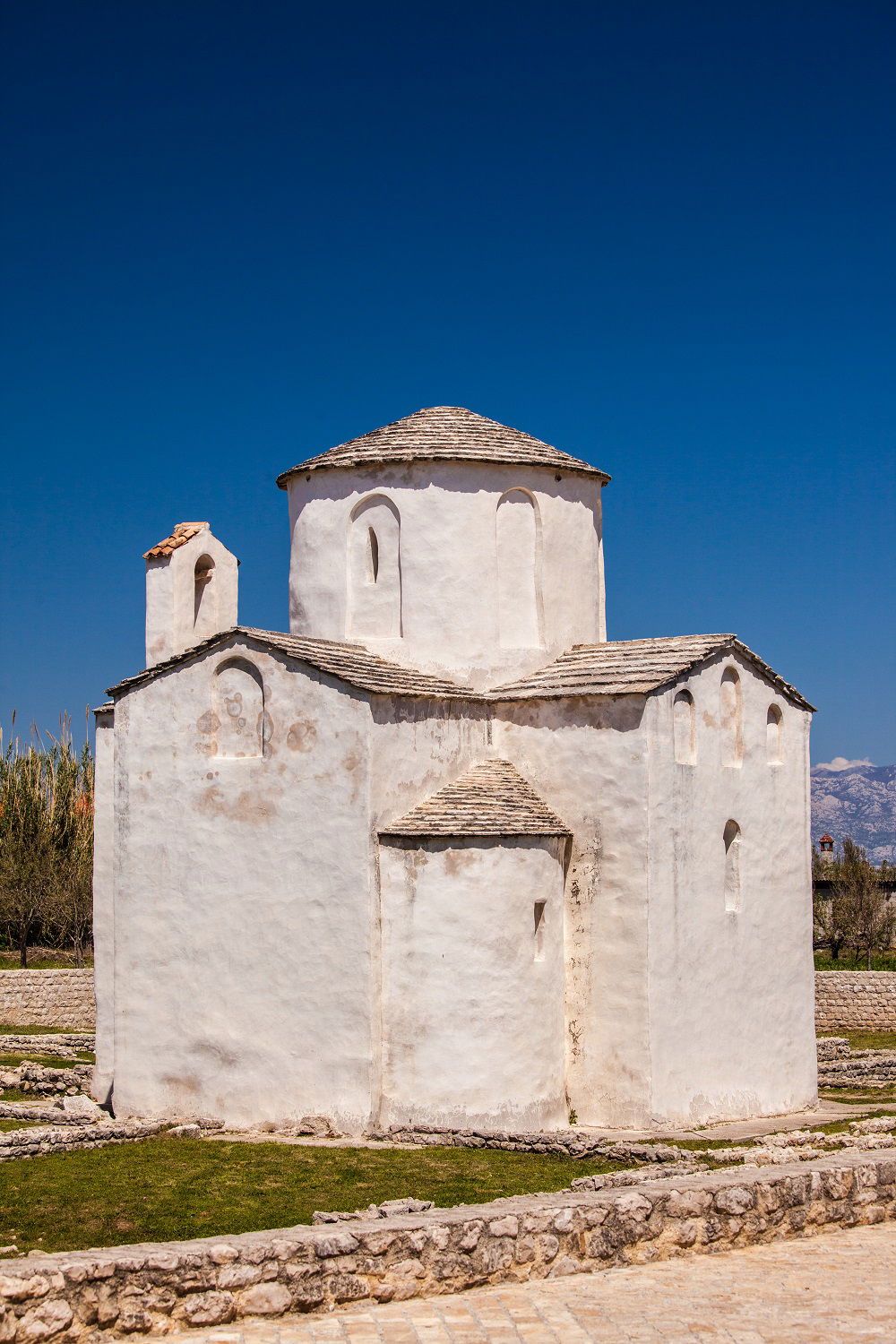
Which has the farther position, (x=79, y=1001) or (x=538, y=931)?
(x=79, y=1001)

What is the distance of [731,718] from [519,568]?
11.3 feet

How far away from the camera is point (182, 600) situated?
18641mm

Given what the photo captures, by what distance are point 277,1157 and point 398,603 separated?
742 cm

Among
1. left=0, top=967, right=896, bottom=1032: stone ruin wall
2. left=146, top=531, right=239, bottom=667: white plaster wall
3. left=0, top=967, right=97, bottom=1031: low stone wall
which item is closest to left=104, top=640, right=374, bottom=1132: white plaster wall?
left=146, top=531, right=239, bottom=667: white plaster wall

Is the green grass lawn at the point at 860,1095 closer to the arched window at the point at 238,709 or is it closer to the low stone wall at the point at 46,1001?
the arched window at the point at 238,709

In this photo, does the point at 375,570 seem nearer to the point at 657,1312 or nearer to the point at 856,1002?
the point at 657,1312

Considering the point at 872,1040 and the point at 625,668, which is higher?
the point at 625,668

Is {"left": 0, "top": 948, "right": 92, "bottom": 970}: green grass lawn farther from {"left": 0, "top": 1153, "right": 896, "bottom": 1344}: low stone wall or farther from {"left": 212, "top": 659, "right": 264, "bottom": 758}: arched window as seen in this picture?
{"left": 0, "top": 1153, "right": 896, "bottom": 1344}: low stone wall

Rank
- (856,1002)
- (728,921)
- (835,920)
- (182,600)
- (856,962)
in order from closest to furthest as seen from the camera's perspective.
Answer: (728,921)
(182,600)
(856,1002)
(856,962)
(835,920)

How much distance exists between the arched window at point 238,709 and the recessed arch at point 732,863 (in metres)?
5.81

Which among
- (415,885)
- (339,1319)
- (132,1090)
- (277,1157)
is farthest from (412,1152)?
(339,1319)

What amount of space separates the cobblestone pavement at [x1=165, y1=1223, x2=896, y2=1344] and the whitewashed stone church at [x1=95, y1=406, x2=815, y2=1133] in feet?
23.2

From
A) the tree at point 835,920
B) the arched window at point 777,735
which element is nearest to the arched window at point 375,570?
the arched window at point 777,735

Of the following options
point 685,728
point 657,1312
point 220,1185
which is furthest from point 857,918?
point 657,1312
